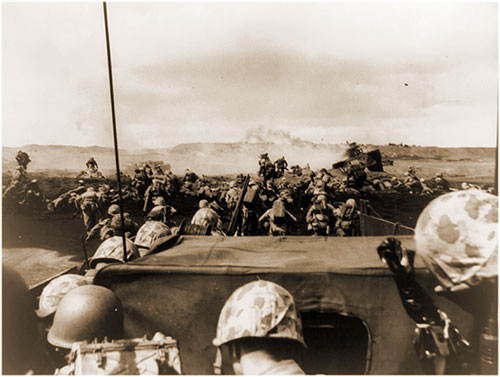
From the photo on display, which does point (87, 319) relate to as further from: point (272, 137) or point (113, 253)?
point (272, 137)

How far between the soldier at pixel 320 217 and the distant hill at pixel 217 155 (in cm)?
215

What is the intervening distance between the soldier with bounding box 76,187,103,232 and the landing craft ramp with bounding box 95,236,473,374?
8.10 m

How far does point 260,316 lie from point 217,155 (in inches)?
448

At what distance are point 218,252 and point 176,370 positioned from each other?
3.67 ft

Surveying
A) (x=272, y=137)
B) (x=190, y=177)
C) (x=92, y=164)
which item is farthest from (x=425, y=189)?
(x=92, y=164)

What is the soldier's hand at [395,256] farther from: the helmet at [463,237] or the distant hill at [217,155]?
the distant hill at [217,155]

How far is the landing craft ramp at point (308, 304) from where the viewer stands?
298cm

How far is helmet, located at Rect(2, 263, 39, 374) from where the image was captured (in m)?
3.00

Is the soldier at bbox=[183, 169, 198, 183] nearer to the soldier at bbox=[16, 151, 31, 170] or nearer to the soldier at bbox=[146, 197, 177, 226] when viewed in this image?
the soldier at bbox=[146, 197, 177, 226]


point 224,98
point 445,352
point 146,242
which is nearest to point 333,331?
point 445,352

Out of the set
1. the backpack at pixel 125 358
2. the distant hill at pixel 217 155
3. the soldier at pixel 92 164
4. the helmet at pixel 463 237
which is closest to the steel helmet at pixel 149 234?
the backpack at pixel 125 358

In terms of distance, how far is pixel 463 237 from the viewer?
7.25 ft

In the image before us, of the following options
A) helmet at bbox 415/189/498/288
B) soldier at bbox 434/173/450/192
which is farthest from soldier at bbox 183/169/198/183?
helmet at bbox 415/189/498/288

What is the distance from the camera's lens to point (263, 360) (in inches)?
96.0
